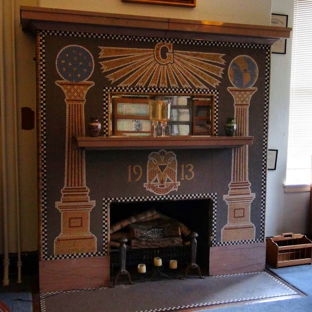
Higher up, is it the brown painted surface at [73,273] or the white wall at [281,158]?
the white wall at [281,158]

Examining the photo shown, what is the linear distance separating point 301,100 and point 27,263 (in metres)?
2.86

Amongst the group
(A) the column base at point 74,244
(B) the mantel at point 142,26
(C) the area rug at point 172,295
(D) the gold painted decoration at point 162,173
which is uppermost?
(B) the mantel at point 142,26

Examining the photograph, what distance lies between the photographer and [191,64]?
2.98 meters

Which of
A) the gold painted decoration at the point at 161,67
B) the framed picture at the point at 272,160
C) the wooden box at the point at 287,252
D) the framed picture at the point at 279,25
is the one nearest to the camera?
the gold painted decoration at the point at 161,67

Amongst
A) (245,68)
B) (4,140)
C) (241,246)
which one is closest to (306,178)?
(241,246)

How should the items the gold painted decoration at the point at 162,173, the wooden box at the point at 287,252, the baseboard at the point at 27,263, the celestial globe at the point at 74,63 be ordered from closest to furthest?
1. the celestial globe at the point at 74,63
2. the gold painted decoration at the point at 162,173
3. the baseboard at the point at 27,263
4. the wooden box at the point at 287,252

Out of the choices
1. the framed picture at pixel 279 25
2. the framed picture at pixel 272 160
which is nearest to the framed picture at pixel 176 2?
the framed picture at pixel 279 25

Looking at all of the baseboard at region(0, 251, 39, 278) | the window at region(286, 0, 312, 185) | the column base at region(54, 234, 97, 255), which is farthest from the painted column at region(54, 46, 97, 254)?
the window at region(286, 0, 312, 185)

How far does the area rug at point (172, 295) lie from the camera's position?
266 centimetres

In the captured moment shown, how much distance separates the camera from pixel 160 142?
2766 millimetres

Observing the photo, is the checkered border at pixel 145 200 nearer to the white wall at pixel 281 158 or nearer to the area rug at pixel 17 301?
the area rug at pixel 17 301

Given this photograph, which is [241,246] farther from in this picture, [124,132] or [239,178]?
[124,132]

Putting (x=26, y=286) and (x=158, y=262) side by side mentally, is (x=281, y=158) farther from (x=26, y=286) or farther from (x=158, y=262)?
(x=26, y=286)

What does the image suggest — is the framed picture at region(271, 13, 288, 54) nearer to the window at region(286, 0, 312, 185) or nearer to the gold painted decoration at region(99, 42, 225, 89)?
the window at region(286, 0, 312, 185)
